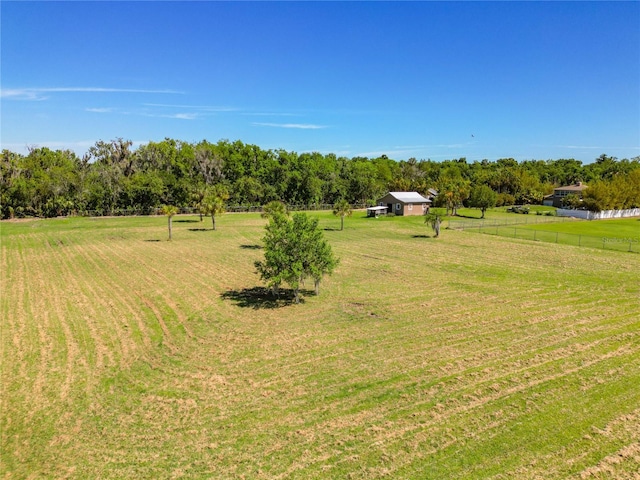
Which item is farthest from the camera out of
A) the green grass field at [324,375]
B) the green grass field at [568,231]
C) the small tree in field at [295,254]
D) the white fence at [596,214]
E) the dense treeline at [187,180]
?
the white fence at [596,214]

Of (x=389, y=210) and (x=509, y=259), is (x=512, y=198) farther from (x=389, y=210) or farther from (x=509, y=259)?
(x=509, y=259)

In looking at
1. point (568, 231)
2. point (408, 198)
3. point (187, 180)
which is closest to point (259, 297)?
point (568, 231)

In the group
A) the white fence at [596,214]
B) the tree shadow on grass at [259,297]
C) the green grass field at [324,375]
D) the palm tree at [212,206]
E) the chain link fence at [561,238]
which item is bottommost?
the green grass field at [324,375]

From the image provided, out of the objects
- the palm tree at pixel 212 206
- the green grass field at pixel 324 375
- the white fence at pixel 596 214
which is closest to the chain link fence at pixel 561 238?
the green grass field at pixel 324 375

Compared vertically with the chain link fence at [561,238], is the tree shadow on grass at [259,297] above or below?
below

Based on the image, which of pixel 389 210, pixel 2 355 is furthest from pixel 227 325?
pixel 389 210

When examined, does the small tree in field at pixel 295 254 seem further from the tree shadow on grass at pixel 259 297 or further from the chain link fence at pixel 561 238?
the chain link fence at pixel 561 238

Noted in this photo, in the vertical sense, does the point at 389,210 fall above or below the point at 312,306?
above
